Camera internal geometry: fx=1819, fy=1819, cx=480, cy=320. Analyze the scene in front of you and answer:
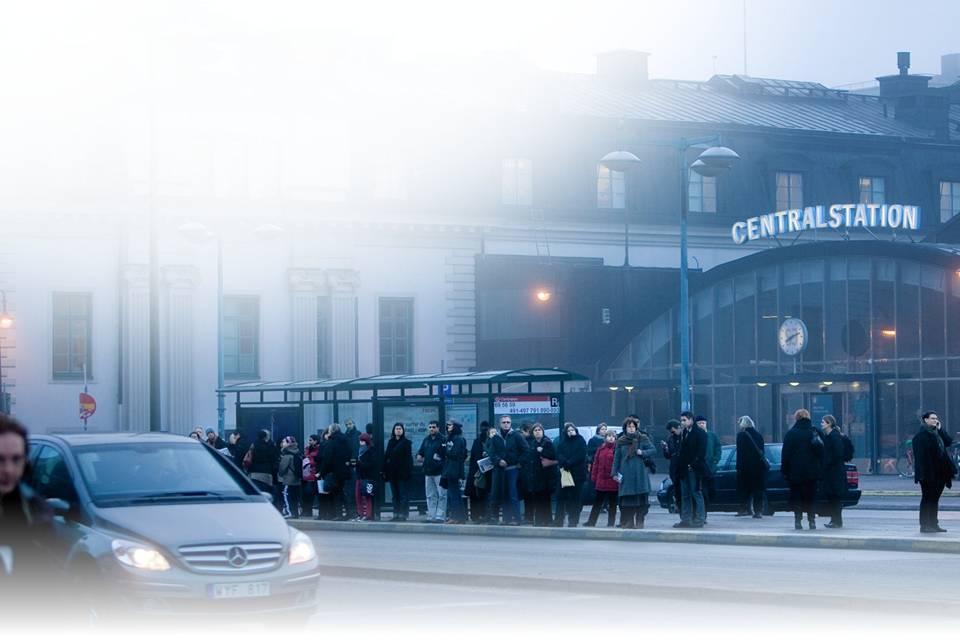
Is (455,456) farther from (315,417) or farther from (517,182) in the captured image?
(517,182)

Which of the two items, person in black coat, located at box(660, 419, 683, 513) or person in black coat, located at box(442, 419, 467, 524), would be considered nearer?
person in black coat, located at box(660, 419, 683, 513)

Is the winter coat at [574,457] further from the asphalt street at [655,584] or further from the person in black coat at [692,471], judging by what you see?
the asphalt street at [655,584]

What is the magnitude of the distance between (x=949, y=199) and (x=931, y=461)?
156 ft

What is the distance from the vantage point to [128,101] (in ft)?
186

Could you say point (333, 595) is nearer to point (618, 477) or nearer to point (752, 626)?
point (752, 626)

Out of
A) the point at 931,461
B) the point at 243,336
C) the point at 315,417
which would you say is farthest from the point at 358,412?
the point at 243,336

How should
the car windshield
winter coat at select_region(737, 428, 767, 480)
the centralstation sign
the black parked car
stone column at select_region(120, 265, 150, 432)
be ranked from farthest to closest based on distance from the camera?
stone column at select_region(120, 265, 150, 432)
the centralstation sign
the black parked car
winter coat at select_region(737, 428, 767, 480)
the car windshield

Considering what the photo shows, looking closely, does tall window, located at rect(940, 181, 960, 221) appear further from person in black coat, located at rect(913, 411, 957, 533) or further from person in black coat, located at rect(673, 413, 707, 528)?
person in black coat, located at rect(913, 411, 957, 533)

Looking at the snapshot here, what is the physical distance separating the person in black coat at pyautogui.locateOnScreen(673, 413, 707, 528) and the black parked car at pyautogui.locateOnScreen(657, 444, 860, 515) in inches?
186

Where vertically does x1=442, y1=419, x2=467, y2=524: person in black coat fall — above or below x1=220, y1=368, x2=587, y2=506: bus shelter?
below

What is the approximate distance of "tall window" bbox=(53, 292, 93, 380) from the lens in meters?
55.8

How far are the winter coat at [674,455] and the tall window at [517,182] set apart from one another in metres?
35.8

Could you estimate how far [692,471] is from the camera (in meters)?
26.2

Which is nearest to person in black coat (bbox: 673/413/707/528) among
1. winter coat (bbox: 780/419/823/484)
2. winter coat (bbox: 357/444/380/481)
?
winter coat (bbox: 780/419/823/484)
